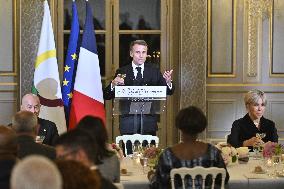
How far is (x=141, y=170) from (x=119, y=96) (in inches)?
59.7

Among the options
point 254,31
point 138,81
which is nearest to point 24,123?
point 138,81

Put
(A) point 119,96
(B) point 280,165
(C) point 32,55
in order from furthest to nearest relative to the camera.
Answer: (C) point 32,55 < (A) point 119,96 < (B) point 280,165

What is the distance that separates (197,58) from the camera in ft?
26.6

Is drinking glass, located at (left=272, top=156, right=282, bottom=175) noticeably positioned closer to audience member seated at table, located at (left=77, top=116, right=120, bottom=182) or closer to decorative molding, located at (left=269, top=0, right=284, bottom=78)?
audience member seated at table, located at (left=77, top=116, right=120, bottom=182)

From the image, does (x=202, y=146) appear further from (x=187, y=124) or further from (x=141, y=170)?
(x=141, y=170)

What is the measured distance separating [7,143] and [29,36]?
5094 mm

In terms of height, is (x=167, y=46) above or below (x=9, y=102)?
above

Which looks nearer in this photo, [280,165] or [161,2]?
[280,165]

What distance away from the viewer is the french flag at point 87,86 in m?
6.49

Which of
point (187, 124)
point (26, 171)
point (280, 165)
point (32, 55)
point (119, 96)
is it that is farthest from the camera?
point (32, 55)

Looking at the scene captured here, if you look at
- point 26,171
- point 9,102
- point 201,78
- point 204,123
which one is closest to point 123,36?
point 201,78

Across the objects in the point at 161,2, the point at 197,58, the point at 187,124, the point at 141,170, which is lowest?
the point at 141,170

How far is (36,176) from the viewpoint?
1.70 meters

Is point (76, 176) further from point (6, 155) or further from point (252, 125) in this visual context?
point (252, 125)
